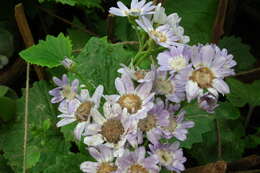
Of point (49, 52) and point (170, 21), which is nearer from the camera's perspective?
point (170, 21)

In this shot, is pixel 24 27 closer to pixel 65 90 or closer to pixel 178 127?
pixel 65 90

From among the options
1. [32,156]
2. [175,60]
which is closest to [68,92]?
[175,60]

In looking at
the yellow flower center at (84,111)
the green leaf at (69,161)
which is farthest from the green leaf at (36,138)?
the yellow flower center at (84,111)

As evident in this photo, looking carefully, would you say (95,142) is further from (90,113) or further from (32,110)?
(32,110)

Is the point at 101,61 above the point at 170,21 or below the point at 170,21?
below

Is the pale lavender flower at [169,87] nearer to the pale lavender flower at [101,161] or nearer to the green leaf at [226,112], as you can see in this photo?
the pale lavender flower at [101,161]

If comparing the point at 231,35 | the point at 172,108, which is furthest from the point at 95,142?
the point at 231,35

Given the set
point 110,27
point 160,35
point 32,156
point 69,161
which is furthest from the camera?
point 110,27
